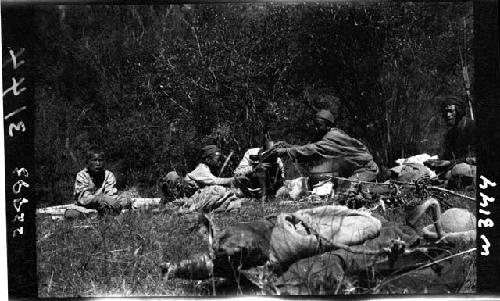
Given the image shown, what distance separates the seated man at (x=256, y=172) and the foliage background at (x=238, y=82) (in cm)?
10

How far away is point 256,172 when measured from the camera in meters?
8.11

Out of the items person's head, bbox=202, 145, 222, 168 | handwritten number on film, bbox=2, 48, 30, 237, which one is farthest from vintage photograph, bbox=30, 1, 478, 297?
handwritten number on film, bbox=2, 48, 30, 237

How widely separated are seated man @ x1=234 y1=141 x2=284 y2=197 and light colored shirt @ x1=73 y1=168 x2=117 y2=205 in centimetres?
124

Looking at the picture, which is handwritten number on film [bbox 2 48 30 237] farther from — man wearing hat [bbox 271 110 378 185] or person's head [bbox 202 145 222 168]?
man wearing hat [bbox 271 110 378 185]

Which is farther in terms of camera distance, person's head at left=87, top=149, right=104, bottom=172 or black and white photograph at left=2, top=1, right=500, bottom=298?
person's head at left=87, top=149, right=104, bottom=172

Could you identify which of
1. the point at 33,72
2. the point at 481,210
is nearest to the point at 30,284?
the point at 33,72

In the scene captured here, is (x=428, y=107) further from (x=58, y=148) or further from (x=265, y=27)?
(x=58, y=148)

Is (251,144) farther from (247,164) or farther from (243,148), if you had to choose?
(247,164)

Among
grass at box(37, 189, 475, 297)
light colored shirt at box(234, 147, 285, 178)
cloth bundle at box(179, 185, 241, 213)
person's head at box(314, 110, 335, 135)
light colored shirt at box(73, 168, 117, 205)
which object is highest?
person's head at box(314, 110, 335, 135)

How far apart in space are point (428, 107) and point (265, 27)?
180 centimetres

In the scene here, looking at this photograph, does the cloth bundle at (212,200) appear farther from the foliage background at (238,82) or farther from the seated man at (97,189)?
the seated man at (97,189)

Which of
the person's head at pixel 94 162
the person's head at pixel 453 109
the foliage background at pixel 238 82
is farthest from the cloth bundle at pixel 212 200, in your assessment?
the person's head at pixel 453 109

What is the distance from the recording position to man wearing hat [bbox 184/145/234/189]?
809 cm

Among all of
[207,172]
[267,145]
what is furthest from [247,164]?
[207,172]
